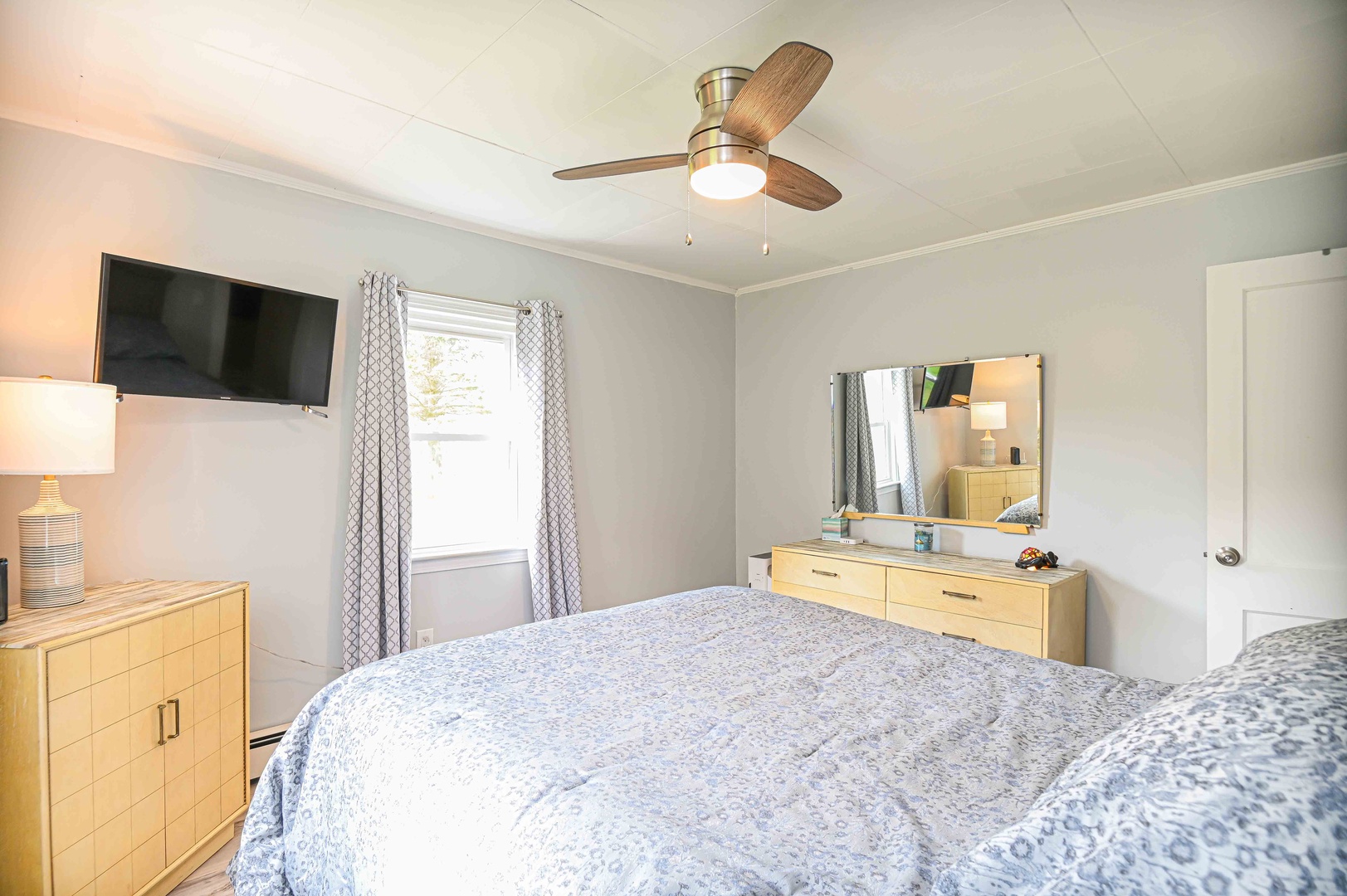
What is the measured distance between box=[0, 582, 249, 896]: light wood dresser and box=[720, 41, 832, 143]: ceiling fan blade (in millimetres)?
2303

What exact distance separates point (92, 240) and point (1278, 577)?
4.79 m

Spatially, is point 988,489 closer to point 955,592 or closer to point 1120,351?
point 955,592

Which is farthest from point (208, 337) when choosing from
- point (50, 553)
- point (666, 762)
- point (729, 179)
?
point (666, 762)

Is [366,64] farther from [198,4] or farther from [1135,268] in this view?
[1135,268]

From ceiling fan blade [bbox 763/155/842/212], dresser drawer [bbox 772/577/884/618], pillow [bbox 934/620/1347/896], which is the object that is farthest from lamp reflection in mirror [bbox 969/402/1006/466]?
pillow [bbox 934/620/1347/896]

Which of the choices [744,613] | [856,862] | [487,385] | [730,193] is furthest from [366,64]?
[856,862]

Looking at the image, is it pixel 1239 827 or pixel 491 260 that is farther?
pixel 491 260

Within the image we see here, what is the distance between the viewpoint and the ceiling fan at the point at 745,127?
1599 mm

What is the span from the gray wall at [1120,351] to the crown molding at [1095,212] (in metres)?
0.03

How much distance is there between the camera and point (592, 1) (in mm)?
1697

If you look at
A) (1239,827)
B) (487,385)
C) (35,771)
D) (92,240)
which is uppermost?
(92,240)

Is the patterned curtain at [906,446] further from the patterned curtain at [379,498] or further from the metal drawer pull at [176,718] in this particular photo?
the metal drawer pull at [176,718]

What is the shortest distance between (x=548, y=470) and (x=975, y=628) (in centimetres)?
238

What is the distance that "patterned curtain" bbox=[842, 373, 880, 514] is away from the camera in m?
4.07
